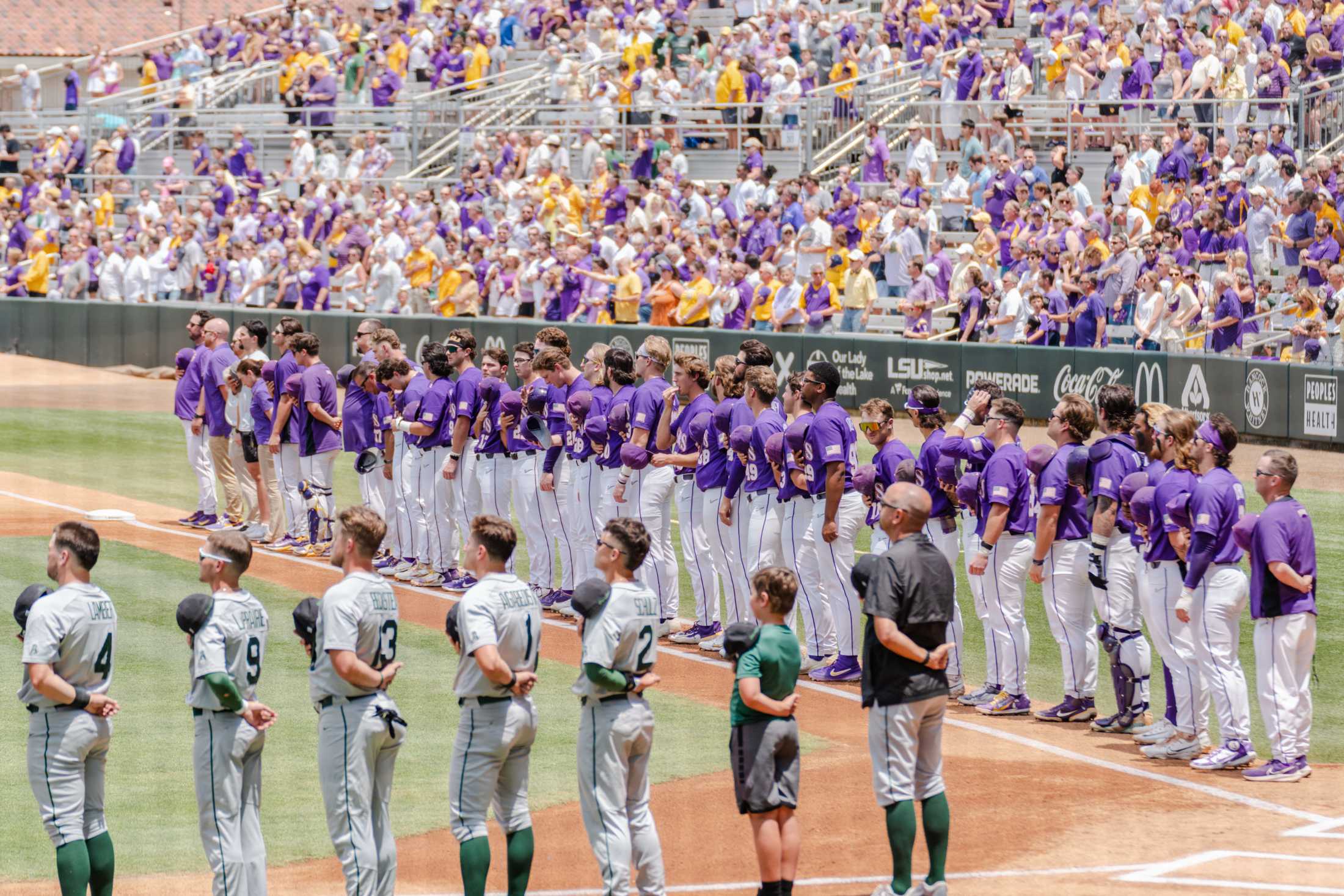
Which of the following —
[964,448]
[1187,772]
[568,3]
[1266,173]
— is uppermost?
[568,3]

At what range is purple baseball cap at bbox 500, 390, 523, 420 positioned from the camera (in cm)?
1408

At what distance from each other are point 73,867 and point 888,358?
17.6 meters

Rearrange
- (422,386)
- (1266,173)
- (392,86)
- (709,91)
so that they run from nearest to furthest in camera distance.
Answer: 1. (422,386)
2. (1266,173)
3. (709,91)
4. (392,86)

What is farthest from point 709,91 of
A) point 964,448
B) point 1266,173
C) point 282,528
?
point 964,448

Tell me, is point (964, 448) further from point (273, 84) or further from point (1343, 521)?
point (273, 84)

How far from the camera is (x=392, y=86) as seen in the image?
3569 cm

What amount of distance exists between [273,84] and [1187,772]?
3310cm

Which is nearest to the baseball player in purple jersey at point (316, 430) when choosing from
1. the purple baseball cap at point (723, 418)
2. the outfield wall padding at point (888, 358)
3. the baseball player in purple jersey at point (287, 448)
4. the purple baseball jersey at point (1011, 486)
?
the baseball player in purple jersey at point (287, 448)

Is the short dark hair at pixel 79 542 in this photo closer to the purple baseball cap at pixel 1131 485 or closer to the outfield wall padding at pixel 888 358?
the purple baseball cap at pixel 1131 485

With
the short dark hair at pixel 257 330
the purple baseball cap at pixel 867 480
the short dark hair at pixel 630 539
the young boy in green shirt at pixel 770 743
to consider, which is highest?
the short dark hair at pixel 257 330

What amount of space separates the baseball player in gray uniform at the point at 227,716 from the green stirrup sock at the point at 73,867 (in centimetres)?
50

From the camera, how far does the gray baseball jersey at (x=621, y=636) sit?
7.29m

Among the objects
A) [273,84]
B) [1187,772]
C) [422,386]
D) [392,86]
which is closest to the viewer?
[1187,772]

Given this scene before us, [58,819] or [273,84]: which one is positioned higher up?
[273,84]
